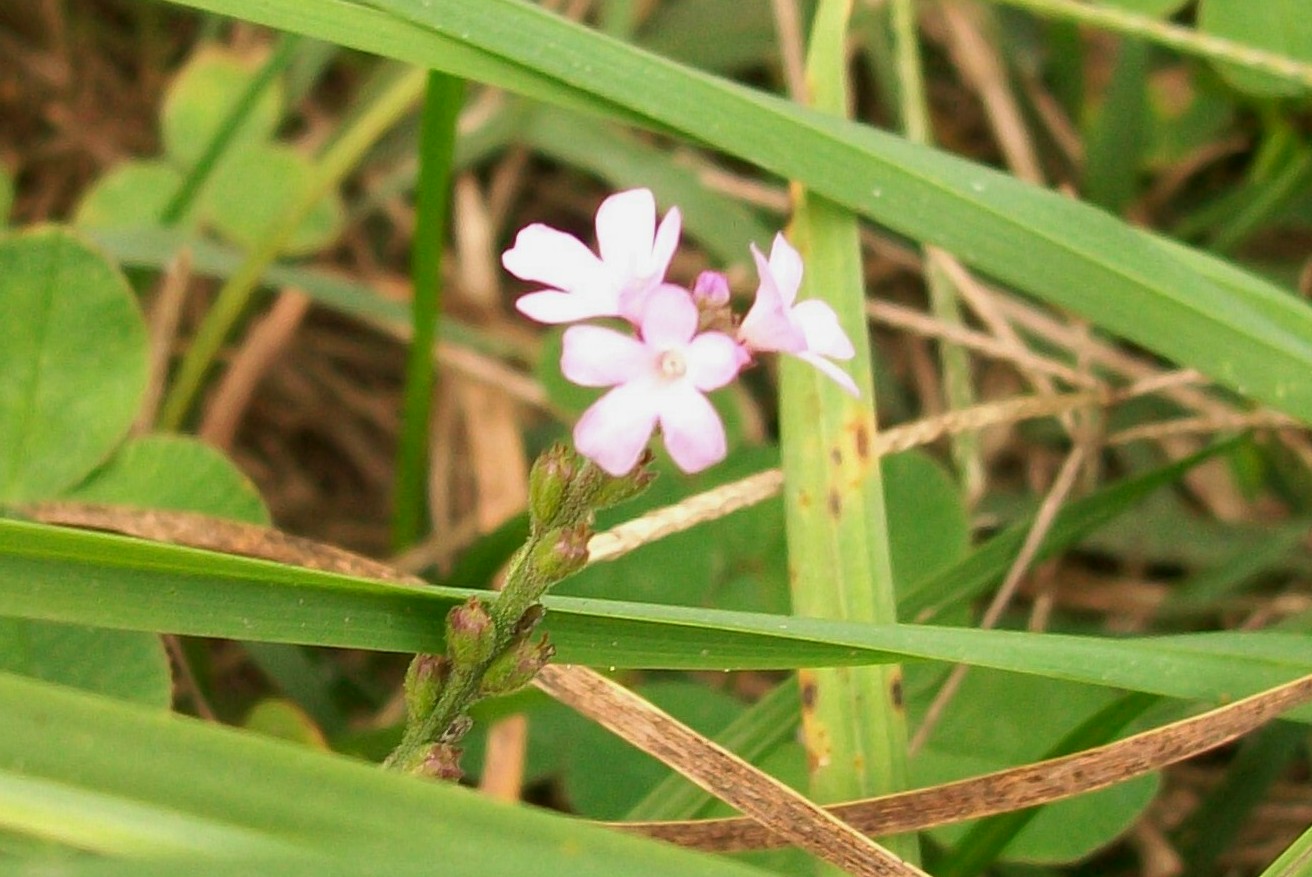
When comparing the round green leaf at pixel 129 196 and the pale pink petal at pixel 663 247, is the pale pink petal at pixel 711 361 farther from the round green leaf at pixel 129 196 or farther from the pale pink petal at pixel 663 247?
the round green leaf at pixel 129 196

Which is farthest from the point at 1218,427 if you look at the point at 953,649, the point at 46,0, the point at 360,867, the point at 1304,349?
the point at 46,0

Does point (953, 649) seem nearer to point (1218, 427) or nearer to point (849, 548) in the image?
point (849, 548)

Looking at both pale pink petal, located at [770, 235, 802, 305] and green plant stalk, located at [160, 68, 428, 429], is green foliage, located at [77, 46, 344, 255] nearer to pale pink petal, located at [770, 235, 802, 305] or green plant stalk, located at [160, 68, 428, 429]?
green plant stalk, located at [160, 68, 428, 429]

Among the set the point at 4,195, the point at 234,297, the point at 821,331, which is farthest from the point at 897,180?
the point at 4,195

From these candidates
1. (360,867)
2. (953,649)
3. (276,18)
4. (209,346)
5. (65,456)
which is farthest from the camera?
(209,346)

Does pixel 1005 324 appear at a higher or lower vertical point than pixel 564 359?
higher

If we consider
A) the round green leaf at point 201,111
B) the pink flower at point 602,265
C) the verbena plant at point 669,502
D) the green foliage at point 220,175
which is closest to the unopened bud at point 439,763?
the verbena plant at point 669,502

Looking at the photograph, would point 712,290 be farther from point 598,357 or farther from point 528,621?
point 528,621

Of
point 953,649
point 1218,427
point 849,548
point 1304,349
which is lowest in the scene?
point 953,649
